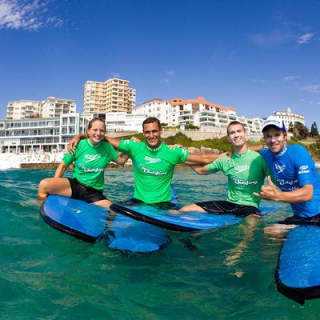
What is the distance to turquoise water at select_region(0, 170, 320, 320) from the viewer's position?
2.55 meters

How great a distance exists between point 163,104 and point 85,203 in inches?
3548

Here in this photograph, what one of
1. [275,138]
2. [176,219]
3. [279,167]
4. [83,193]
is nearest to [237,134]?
[275,138]

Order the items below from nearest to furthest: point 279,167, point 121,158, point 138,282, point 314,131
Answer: point 138,282
point 279,167
point 121,158
point 314,131

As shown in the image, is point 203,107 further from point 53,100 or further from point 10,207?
point 10,207

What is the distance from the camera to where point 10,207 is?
6.88 metres


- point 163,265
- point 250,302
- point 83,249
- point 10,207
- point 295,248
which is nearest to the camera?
point 250,302

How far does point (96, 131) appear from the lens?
19.0 ft

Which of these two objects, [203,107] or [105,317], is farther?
[203,107]

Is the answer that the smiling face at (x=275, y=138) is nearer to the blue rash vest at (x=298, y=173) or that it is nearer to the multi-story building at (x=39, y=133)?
the blue rash vest at (x=298, y=173)

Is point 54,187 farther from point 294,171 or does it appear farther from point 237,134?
point 294,171

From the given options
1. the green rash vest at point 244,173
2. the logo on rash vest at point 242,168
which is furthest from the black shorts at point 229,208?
the logo on rash vest at point 242,168

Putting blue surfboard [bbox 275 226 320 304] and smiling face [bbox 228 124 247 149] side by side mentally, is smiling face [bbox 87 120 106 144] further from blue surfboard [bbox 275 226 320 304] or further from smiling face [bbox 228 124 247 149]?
blue surfboard [bbox 275 226 320 304]

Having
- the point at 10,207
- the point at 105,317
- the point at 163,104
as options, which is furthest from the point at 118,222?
the point at 163,104

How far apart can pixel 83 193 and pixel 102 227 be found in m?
1.68
